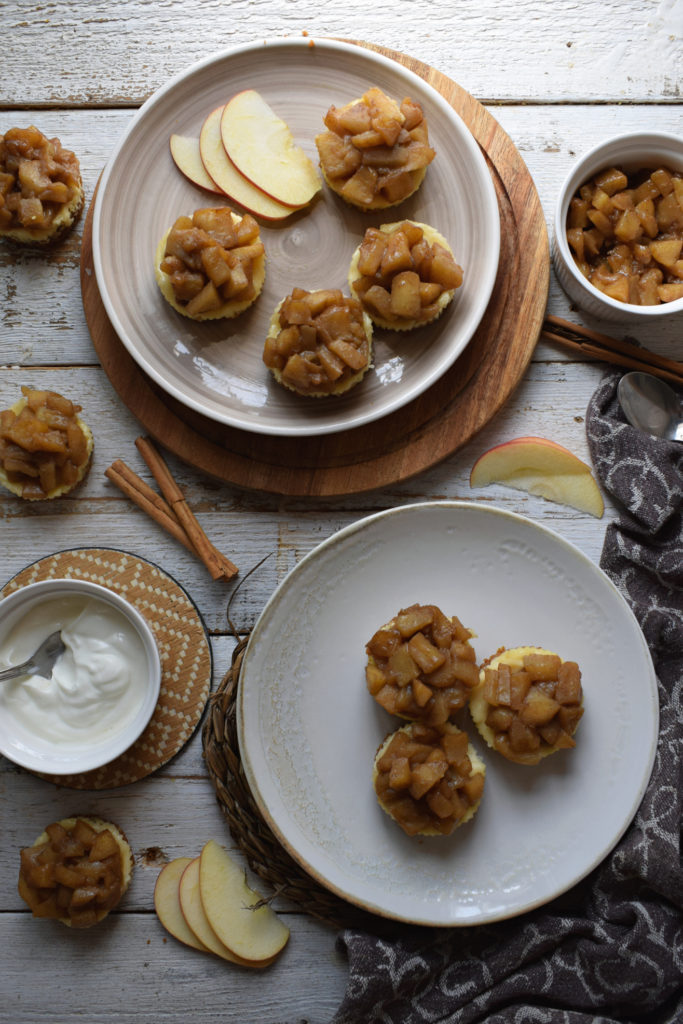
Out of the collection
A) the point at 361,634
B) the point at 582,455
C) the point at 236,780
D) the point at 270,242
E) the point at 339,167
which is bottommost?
the point at 236,780

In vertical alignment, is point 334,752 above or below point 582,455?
below

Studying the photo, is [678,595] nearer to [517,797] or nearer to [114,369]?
[517,797]

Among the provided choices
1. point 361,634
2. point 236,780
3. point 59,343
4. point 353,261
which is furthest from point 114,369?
point 236,780

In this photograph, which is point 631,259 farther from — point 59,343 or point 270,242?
point 59,343

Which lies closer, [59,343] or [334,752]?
[334,752]

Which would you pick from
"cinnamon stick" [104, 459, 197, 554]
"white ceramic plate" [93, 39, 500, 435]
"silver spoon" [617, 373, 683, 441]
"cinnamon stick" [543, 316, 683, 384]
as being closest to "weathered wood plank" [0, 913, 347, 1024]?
"cinnamon stick" [104, 459, 197, 554]

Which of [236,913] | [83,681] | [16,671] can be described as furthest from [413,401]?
[236,913]
